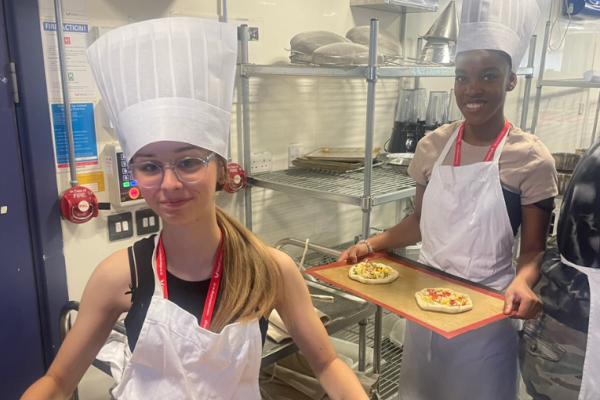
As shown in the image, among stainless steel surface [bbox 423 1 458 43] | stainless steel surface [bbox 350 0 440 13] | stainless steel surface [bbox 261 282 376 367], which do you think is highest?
stainless steel surface [bbox 350 0 440 13]

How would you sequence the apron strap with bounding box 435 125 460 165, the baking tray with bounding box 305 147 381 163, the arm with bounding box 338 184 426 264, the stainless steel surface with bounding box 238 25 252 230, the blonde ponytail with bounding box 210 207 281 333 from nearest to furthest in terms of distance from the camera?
the blonde ponytail with bounding box 210 207 281 333
the apron strap with bounding box 435 125 460 165
the arm with bounding box 338 184 426 264
the stainless steel surface with bounding box 238 25 252 230
the baking tray with bounding box 305 147 381 163

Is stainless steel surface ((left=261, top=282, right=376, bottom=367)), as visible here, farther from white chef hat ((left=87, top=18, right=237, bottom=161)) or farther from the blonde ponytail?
white chef hat ((left=87, top=18, right=237, bottom=161))

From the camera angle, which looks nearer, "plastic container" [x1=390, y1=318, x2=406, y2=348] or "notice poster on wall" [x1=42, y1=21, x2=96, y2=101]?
"notice poster on wall" [x1=42, y1=21, x2=96, y2=101]

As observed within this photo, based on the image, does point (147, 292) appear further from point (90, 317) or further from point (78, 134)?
point (78, 134)

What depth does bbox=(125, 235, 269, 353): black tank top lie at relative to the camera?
3.18 feet

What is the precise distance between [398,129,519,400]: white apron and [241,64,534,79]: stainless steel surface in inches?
15.4

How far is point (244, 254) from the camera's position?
3.29ft

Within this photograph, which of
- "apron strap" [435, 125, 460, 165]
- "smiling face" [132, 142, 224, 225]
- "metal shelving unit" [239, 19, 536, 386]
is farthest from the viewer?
"metal shelving unit" [239, 19, 536, 386]

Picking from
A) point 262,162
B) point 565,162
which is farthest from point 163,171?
point 565,162

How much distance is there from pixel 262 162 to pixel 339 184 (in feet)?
1.23

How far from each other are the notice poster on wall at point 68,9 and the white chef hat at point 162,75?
28.4 inches

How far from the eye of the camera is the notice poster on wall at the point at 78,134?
59.7 inches

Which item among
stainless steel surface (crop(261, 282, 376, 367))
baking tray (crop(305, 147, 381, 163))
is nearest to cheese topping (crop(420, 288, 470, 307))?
stainless steel surface (crop(261, 282, 376, 367))

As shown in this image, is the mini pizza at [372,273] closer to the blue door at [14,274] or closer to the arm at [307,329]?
the arm at [307,329]
